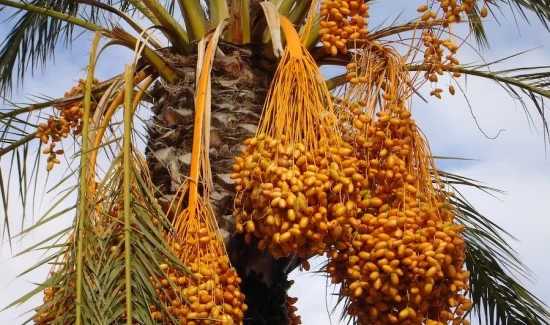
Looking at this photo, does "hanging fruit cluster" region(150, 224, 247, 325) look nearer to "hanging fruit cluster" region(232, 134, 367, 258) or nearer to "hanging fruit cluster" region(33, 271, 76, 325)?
"hanging fruit cluster" region(232, 134, 367, 258)

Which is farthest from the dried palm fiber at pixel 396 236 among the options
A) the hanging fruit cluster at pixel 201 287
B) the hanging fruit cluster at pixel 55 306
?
the hanging fruit cluster at pixel 55 306

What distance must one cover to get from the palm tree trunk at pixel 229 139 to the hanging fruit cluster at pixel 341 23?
424mm

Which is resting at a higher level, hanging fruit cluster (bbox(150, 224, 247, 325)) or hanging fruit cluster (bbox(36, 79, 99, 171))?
hanging fruit cluster (bbox(36, 79, 99, 171))

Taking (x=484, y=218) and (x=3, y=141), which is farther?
(x=484, y=218)

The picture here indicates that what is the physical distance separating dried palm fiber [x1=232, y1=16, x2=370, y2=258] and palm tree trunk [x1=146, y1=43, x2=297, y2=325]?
1.02ft

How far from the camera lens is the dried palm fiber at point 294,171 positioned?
3.01 metres

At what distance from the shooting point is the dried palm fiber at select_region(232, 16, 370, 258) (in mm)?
3010

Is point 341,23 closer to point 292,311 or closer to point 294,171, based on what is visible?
point 294,171

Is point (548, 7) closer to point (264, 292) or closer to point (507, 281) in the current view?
point (507, 281)

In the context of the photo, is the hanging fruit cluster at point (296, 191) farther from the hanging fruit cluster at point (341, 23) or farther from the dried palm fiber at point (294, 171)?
the hanging fruit cluster at point (341, 23)

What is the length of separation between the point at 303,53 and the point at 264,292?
3.19 feet

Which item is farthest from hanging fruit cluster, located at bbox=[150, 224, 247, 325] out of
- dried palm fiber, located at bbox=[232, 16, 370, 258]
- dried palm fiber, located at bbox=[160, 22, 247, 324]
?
dried palm fiber, located at bbox=[232, 16, 370, 258]

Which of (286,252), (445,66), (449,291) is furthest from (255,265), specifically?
(445,66)

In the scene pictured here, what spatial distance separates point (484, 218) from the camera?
15.8 ft
